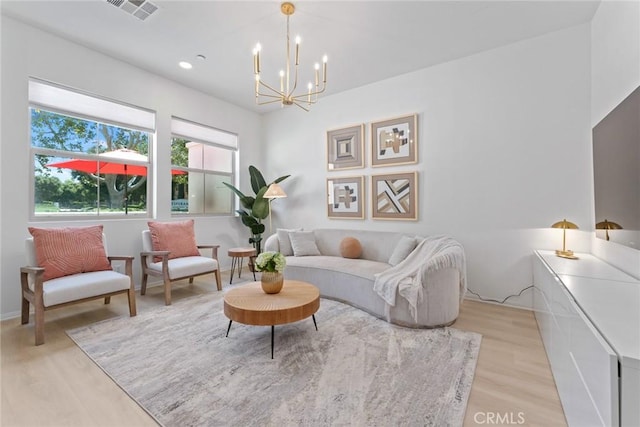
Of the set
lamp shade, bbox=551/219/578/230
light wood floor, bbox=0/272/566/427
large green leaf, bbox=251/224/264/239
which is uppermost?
lamp shade, bbox=551/219/578/230

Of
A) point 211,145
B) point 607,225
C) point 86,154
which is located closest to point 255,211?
point 211,145

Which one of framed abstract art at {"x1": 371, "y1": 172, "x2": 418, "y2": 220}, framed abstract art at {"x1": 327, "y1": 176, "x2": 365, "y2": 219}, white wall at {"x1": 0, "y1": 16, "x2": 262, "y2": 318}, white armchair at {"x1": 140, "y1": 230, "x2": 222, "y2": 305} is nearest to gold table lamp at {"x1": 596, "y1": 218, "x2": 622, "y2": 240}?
framed abstract art at {"x1": 371, "y1": 172, "x2": 418, "y2": 220}

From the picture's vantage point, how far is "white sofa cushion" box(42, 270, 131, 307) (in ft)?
7.92

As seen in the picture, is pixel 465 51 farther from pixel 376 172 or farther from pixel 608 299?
pixel 608 299

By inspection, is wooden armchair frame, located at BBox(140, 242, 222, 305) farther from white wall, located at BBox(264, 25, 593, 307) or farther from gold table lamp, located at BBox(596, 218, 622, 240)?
gold table lamp, located at BBox(596, 218, 622, 240)

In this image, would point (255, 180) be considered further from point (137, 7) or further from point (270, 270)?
point (270, 270)

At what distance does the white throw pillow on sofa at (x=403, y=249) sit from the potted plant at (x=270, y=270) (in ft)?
5.26

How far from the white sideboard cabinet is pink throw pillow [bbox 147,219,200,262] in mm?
4028

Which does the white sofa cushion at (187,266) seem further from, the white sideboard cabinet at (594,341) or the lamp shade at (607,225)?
the lamp shade at (607,225)

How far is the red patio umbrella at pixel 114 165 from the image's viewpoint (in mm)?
3438

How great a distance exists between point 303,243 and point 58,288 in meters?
2.79

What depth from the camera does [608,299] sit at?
1380 mm

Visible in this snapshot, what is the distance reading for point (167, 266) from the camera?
333cm

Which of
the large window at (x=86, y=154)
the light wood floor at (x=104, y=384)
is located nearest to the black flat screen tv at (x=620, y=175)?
the light wood floor at (x=104, y=384)
